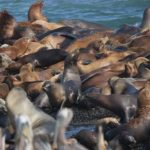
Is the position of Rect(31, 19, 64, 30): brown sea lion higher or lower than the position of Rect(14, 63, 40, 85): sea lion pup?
lower

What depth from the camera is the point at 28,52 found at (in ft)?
37.2

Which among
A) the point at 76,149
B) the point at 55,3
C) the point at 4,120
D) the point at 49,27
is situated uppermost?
the point at 76,149

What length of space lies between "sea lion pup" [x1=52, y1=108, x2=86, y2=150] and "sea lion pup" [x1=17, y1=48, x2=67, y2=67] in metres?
5.23

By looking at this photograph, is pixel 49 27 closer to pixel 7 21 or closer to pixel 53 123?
pixel 7 21

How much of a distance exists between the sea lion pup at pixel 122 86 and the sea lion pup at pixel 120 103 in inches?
13.9

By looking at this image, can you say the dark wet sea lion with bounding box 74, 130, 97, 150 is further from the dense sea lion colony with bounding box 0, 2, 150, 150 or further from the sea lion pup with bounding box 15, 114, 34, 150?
the sea lion pup with bounding box 15, 114, 34, 150

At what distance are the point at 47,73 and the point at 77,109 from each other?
1.56 m

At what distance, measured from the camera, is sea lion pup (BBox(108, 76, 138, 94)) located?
27.5 ft

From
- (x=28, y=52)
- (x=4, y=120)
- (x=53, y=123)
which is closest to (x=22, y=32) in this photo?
(x=28, y=52)

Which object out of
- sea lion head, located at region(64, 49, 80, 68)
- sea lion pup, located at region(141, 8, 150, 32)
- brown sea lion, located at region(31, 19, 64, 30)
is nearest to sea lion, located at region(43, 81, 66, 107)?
sea lion head, located at region(64, 49, 80, 68)

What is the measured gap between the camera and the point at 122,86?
855 centimetres

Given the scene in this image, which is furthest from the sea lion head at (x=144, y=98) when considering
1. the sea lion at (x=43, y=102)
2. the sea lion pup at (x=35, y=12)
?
the sea lion pup at (x=35, y=12)

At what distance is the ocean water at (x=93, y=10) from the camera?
1898cm

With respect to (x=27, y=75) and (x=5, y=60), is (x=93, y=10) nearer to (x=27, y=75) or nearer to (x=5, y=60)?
(x=5, y=60)
